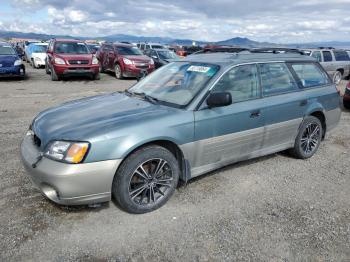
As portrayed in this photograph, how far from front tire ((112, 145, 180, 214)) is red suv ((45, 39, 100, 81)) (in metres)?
11.3

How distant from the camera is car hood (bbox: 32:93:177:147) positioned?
10.4 feet

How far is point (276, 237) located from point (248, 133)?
1.41 metres

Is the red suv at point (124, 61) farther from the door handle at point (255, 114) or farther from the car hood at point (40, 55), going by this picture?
the door handle at point (255, 114)

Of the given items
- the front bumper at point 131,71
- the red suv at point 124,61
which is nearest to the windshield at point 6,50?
the red suv at point 124,61

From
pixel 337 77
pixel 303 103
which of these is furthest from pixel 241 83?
pixel 337 77

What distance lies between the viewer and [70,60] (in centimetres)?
1348

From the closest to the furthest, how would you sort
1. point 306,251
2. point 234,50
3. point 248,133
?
point 306,251 < point 248,133 < point 234,50

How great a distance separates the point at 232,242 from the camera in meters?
3.05

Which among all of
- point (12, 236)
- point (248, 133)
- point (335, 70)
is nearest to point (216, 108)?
point (248, 133)

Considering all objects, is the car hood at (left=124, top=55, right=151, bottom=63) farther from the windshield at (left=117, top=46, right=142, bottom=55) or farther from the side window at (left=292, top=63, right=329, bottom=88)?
the side window at (left=292, top=63, right=329, bottom=88)

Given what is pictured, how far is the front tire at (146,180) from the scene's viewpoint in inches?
128

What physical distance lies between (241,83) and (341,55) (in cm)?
1462

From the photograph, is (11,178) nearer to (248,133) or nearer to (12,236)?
(12,236)

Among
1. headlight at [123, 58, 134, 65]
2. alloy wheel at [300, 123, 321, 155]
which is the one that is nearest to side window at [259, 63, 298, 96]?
alloy wheel at [300, 123, 321, 155]
